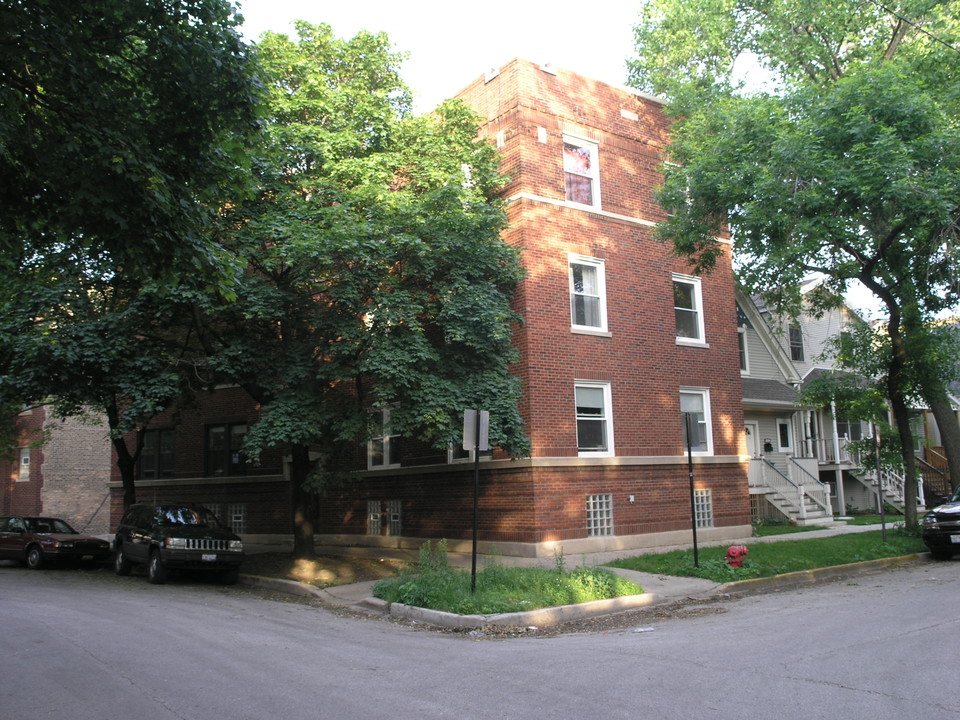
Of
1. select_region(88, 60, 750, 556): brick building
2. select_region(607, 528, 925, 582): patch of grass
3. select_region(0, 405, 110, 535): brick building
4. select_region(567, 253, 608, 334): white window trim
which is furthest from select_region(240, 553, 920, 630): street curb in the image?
select_region(0, 405, 110, 535): brick building

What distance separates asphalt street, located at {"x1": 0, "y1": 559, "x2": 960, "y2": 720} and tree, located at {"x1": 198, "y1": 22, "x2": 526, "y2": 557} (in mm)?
4256

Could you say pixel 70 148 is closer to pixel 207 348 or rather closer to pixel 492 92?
pixel 207 348

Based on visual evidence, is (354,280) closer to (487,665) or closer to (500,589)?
(500,589)

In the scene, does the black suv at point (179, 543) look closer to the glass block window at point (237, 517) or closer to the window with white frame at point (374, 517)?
the window with white frame at point (374, 517)

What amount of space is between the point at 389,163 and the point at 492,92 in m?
4.67

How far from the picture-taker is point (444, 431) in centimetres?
1419

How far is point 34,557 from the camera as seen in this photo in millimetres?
20109

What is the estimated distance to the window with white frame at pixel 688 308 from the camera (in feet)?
67.3

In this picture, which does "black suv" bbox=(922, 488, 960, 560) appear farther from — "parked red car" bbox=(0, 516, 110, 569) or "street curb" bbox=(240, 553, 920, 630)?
"parked red car" bbox=(0, 516, 110, 569)

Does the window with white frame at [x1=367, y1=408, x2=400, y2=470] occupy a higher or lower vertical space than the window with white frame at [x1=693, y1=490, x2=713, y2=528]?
higher

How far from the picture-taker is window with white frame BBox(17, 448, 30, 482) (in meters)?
35.4

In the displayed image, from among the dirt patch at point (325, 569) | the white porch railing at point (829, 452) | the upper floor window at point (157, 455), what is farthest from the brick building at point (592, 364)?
the upper floor window at point (157, 455)

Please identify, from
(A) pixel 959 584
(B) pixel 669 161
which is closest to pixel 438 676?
(A) pixel 959 584

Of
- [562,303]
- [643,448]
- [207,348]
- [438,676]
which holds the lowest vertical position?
[438,676]
